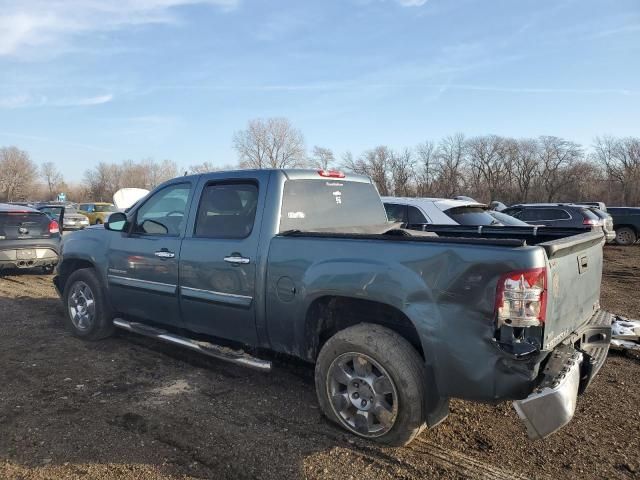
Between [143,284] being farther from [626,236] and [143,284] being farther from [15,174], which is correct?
[15,174]

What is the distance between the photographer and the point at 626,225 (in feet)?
63.4

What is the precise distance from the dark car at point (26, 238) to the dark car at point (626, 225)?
19.4 metres

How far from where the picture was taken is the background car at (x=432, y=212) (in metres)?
8.03

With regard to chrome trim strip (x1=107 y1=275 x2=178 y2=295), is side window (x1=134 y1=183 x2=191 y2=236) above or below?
above

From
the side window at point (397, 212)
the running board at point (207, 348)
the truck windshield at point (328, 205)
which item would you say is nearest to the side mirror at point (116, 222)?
the running board at point (207, 348)

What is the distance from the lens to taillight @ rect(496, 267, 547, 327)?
2732 millimetres

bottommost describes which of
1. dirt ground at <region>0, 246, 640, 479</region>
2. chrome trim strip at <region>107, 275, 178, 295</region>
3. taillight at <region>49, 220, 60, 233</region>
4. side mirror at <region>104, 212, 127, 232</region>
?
dirt ground at <region>0, 246, 640, 479</region>

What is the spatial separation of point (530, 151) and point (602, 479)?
3075 inches

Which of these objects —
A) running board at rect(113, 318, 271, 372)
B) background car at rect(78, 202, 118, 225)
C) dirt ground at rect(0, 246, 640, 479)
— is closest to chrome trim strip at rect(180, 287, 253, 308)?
running board at rect(113, 318, 271, 372)

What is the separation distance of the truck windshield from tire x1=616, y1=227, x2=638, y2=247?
18153 millimetres

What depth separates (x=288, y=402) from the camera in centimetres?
405

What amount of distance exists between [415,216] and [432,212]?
289 mm

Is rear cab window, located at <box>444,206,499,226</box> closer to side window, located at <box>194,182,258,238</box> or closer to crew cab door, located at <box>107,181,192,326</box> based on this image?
side window, located at <box>194,182,258,238</box>

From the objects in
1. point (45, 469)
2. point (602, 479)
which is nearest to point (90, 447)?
point (45, 469)
